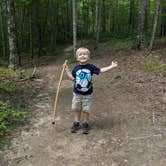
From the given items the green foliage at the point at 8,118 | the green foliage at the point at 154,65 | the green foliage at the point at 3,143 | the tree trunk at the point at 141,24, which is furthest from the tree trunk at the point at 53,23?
the green foliage at the point at 3,143

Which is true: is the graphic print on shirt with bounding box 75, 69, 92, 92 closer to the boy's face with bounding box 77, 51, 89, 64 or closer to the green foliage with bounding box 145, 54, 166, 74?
the boy's face with bounding box 77, 51, 89, 64

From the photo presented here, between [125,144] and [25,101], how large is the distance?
3.93 m

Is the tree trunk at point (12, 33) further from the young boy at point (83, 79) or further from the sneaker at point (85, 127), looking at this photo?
the sneaker at point (85, 127)

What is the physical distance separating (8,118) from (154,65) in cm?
755

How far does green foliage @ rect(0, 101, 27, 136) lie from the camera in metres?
6.17

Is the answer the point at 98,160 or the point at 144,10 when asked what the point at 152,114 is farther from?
the point at 144,10

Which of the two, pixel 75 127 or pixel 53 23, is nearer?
pixel 75 127

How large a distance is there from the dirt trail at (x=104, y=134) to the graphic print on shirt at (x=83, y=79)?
1004 mm

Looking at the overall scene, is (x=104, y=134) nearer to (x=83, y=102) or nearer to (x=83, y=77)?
(x=83, y=102)

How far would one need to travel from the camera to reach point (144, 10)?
1566cm

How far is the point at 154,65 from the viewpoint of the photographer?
12.2 metres

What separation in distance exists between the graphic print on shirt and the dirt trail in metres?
1.00

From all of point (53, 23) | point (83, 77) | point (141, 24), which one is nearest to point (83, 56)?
point (83, 77)

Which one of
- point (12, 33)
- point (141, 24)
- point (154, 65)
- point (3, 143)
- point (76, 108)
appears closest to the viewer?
point (3, 143)
